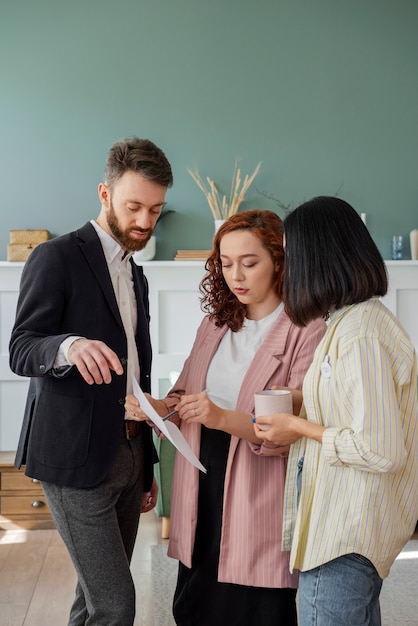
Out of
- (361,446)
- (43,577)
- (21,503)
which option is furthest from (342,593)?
(21,503)

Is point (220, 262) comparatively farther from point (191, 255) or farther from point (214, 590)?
point (191, 255)

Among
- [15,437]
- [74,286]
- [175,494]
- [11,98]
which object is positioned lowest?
[15,437]

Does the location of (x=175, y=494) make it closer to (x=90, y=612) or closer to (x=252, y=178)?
(x=90, y=612)

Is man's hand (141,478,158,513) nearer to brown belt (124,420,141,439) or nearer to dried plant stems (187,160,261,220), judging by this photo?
brown belt (124,420,141,439)

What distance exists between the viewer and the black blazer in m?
1.76

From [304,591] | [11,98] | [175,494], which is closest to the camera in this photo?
[304,591]

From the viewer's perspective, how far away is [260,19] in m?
4.80

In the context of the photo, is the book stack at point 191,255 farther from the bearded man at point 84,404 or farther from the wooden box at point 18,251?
the bearded man at point 84,404

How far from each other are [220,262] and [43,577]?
1.98m

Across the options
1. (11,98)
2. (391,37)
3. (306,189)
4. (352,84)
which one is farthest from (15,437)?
(391,37)

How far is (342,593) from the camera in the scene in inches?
56.1

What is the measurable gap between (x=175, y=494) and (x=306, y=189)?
131 inches

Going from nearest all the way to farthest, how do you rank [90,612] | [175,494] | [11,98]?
[90,612] → [175,494] → [11,98]

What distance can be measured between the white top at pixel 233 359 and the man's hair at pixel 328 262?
0.45m
